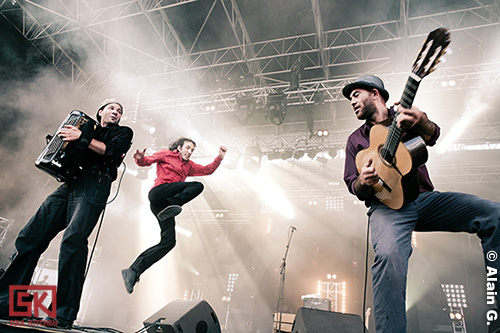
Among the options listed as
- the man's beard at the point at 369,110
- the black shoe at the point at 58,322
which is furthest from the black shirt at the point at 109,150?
the man's beard at the point at 369,110

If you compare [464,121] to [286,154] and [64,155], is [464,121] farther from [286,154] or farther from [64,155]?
[64,155]

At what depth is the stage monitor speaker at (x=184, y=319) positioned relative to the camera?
3.15 meters

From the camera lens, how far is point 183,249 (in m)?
15.8

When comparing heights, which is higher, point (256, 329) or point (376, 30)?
point (376, 30)

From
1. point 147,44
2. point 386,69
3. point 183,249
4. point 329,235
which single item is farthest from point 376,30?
point 183,249

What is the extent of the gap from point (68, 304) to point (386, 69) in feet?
31.5

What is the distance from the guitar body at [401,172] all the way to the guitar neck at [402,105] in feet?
0.09

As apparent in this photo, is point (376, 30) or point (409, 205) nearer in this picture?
point (409, 205)

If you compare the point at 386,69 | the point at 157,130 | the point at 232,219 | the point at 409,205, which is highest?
the point at 386,69

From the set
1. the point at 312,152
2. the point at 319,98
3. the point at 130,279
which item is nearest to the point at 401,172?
the point at 130,279

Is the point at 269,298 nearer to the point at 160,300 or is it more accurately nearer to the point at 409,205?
the point at 160,300

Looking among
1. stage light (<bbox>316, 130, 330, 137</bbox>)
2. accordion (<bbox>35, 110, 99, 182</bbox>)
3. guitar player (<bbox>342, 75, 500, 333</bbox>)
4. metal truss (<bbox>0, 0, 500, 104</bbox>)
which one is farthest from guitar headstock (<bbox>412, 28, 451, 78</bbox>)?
stage light (<bbox>316, 130, 330, 137</bbox>)

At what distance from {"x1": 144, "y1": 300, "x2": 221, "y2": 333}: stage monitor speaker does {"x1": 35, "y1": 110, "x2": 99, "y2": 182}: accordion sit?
175cm

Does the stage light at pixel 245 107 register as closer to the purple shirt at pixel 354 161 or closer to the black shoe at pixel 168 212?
the black shoe at pixel 168 212
